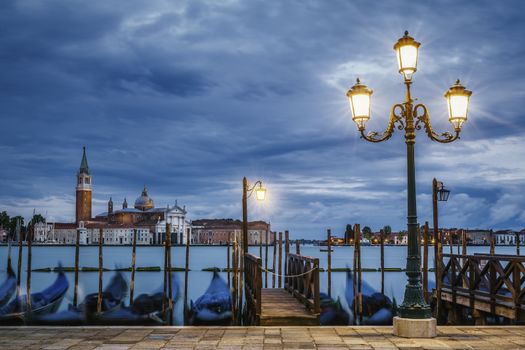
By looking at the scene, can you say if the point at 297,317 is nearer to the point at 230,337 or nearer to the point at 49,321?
the point at 230,337

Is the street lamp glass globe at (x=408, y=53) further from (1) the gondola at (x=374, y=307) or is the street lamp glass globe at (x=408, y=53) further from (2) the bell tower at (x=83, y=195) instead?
(2) the bell tower at (x=83, y=195)

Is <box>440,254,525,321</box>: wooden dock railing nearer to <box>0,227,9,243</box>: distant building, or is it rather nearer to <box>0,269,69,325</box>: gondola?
<box>0,269,69,325</box>: gondola

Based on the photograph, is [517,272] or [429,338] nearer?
[429,338]

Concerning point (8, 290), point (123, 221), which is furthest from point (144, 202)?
point (8, 290)

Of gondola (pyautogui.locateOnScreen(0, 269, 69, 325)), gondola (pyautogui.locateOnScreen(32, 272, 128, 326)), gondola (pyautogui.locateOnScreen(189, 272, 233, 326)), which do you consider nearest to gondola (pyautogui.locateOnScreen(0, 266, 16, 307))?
gondola (pyautogui.locateOnScreen(0, 269, 69, 325))

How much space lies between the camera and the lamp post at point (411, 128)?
899 cm

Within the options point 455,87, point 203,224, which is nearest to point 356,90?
point 455,87

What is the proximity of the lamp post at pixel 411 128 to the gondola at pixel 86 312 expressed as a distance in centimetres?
1265

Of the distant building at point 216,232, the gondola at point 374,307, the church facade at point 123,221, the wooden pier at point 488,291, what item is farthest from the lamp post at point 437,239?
the distant building at point 216,232

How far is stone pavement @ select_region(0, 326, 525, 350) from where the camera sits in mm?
8266

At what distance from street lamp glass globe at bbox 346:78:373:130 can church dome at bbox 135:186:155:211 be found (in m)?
154

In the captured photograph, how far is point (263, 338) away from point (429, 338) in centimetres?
226

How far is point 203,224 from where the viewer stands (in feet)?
570

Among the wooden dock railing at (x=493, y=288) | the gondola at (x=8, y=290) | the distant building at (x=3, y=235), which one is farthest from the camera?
the distant building at (x=3, y=235)
